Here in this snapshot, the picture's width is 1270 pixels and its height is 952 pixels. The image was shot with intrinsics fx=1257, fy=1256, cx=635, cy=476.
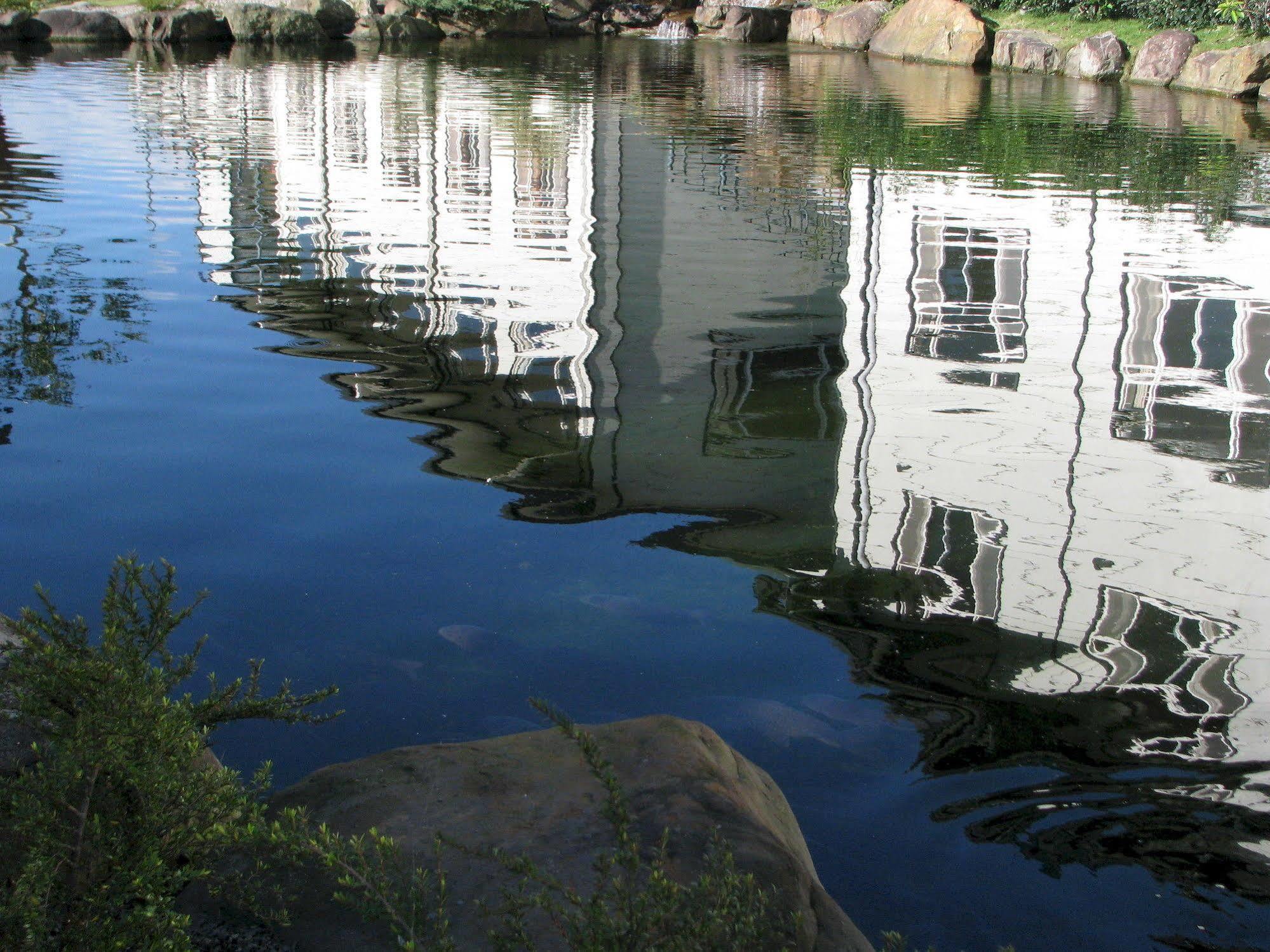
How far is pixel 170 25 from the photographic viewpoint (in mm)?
35250

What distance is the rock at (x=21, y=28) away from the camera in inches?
1298

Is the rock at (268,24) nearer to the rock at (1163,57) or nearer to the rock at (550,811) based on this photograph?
the rock at (1163,57)

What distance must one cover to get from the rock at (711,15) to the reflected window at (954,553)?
43424 millimetres

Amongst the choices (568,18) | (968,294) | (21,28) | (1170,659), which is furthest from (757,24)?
(1170,659)

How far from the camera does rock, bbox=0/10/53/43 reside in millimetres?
32969

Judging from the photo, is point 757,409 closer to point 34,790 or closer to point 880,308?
point 880,308

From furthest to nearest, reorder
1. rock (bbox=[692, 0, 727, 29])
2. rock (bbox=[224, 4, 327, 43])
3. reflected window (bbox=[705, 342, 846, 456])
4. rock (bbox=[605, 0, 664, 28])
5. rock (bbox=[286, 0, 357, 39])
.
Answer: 1. rock (bbox=[605, 0, 664, 28])
2. rock (bbox=[692, 0, 727, 29])
3. rock (bbox=[286, 0, 357, 39])
4. rock (bbox=[224, 4, 327, 43])
5. reflected window (bbox=[705, 342, 846, 456])

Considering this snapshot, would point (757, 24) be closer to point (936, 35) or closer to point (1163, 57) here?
point (936, 35)

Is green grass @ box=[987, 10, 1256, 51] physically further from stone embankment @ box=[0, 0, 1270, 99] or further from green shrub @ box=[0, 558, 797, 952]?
green shrub @ box=[0, 558, 797, 952]

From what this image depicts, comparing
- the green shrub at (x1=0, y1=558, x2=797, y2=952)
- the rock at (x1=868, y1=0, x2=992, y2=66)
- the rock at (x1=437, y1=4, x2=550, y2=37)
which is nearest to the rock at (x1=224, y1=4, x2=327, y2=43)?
the rock at (x1=437, y1=4, x2=550, y2=37)

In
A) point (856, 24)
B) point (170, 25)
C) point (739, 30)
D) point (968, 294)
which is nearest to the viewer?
point (968, 294)

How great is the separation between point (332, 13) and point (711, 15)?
1441 cm

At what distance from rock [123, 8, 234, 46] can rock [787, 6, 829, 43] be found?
63.3 ft

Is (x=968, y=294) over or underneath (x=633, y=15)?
underneath
